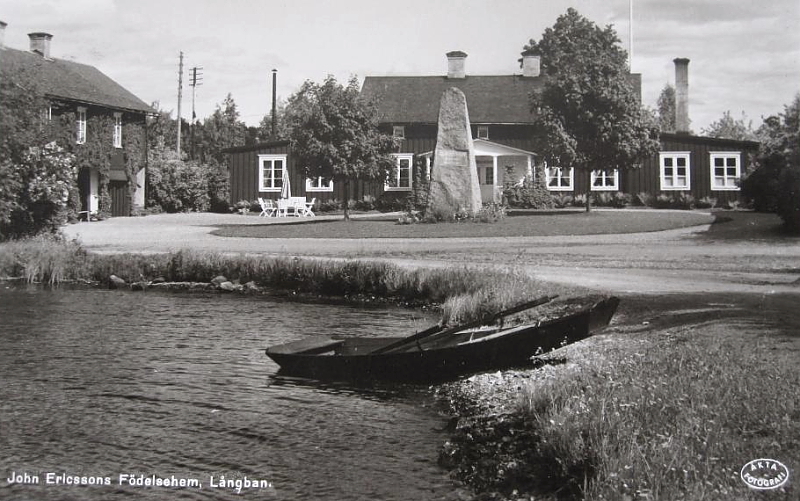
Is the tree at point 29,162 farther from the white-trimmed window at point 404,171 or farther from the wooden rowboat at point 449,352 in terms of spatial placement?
the white-trimmed window at point 404,171

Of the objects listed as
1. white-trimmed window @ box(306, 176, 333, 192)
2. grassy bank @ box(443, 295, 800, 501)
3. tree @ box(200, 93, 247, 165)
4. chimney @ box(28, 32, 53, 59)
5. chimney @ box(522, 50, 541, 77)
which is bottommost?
grassy bank @ box(443, 295, 800, 501)

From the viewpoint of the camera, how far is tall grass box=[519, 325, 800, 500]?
463cm

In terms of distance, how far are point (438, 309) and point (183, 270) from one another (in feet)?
19.7

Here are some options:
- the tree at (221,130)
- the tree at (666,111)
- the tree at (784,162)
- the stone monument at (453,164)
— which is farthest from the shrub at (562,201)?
the tree at (221,130)

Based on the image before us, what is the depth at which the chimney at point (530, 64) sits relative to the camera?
36.0 metres

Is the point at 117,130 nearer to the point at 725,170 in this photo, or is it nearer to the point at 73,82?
the point at 73,82

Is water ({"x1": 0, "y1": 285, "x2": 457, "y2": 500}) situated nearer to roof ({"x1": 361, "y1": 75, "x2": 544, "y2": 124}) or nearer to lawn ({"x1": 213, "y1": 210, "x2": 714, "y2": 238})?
lawn ({"x1": 213, "y1": 210, "x2": 714, "y2": 238})

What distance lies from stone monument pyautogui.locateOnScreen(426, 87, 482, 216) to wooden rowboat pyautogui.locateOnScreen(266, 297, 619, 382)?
14.0 m

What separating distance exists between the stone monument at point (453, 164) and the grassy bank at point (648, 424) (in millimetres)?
14748

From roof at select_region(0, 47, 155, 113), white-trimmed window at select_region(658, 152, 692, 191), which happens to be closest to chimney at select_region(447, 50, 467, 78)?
roof at select_region(0, 47, 155, 113)

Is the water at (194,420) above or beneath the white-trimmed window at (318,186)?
beneath

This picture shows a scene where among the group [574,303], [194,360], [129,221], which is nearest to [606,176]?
[129,221]

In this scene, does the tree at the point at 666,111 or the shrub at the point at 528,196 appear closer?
the shrub at the point at 528,196

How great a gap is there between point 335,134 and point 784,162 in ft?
55.7
